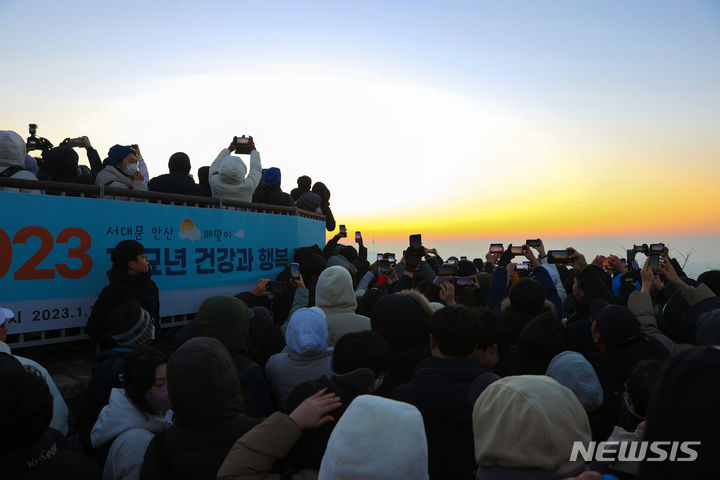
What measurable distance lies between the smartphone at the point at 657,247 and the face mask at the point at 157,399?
5340 millimetres

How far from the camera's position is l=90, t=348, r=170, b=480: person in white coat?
254 cm

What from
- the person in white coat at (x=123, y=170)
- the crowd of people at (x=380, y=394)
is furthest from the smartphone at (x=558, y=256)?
the person in white coat at (x=123, y=170)

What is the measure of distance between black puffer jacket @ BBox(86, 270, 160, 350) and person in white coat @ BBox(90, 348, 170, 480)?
6.09ft

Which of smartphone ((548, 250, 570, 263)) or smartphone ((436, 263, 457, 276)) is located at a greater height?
smartphone ((548, 250, 570, 263))

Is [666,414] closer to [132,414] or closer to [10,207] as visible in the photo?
[132,414]

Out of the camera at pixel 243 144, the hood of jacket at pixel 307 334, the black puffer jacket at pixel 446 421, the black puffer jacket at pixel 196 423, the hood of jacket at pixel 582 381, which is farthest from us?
the camera at pixel 243 144

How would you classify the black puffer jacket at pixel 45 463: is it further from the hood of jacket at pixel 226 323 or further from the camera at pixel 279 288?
the camera at pixel 279 288

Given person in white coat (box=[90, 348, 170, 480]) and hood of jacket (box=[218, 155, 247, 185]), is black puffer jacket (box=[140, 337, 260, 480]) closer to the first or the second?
person in white coat (box=[90, 348, 170, 480])

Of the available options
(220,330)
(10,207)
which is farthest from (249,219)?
(220,330)

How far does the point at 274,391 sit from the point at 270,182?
20.1ft

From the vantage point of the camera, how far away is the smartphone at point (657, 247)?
539 centimetres

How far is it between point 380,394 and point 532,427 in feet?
5.34

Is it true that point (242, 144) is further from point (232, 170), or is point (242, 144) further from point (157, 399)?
point (157, 399)

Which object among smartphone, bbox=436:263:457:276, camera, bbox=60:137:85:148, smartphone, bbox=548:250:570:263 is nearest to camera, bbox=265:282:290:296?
smartphone, bbox=436:263:457:276
